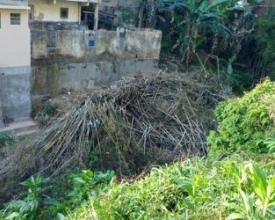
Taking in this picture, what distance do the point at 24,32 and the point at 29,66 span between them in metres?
1.05

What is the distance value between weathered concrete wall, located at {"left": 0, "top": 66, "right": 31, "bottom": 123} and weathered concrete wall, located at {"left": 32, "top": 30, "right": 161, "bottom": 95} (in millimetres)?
424

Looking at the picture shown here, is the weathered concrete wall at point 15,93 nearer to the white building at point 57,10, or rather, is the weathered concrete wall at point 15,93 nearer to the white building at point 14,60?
the white building at point 14,60

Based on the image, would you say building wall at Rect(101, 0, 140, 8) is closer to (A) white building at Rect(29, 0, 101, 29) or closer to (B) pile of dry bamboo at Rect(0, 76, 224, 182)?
(A) white building at Rect(29, 0, 101, 29)

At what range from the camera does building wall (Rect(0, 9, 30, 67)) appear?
1023 centimetres

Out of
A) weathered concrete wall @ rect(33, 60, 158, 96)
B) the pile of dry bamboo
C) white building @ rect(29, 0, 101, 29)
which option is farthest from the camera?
white building @ rect(29, 0, 101, 29)

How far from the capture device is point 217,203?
131 inches

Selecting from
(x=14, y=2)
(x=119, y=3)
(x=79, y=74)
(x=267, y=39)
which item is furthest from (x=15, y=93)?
(x=119, y=3)

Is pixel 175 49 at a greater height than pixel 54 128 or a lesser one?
greater

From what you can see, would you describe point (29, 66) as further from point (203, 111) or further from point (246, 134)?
point (246, 134)

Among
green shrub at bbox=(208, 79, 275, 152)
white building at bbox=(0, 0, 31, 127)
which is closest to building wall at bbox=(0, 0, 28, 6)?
white building at bbox=(0, 0, 31, 127)

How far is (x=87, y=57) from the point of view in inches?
487

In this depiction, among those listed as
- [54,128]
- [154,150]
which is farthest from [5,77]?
[154,150]

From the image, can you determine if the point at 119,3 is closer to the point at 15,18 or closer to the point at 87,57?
the point at 87,57

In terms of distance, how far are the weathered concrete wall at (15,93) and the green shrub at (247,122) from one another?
6.92 meters
